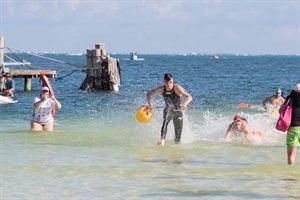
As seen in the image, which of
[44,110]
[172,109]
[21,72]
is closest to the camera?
[172,109]

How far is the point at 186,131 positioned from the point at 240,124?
126 centimetres

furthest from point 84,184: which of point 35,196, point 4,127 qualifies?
point 4,127

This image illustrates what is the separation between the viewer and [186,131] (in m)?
14.9

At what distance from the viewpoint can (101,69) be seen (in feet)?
103

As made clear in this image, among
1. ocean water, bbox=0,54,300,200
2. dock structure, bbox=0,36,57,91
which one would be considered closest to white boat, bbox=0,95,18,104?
dock structure, bbox=0,36,57,91

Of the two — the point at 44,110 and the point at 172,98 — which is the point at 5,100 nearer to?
the point at 44,110

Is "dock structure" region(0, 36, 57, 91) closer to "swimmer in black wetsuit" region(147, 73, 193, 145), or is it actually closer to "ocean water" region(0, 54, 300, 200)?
"ocean water" region(0, 54, 300, 200)

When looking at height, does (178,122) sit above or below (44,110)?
below

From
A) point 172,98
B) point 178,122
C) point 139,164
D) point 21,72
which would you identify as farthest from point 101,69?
point 139,164

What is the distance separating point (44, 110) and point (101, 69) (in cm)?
1668

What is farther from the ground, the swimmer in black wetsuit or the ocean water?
the swimmer in black wetsuit

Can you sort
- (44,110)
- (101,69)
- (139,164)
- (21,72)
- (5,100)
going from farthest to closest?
(101,69), (21,72), (5,100), (44,110), (139,164)

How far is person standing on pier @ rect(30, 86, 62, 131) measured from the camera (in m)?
14.5

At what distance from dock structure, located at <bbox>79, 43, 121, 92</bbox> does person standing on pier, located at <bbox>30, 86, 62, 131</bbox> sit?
15952mm
